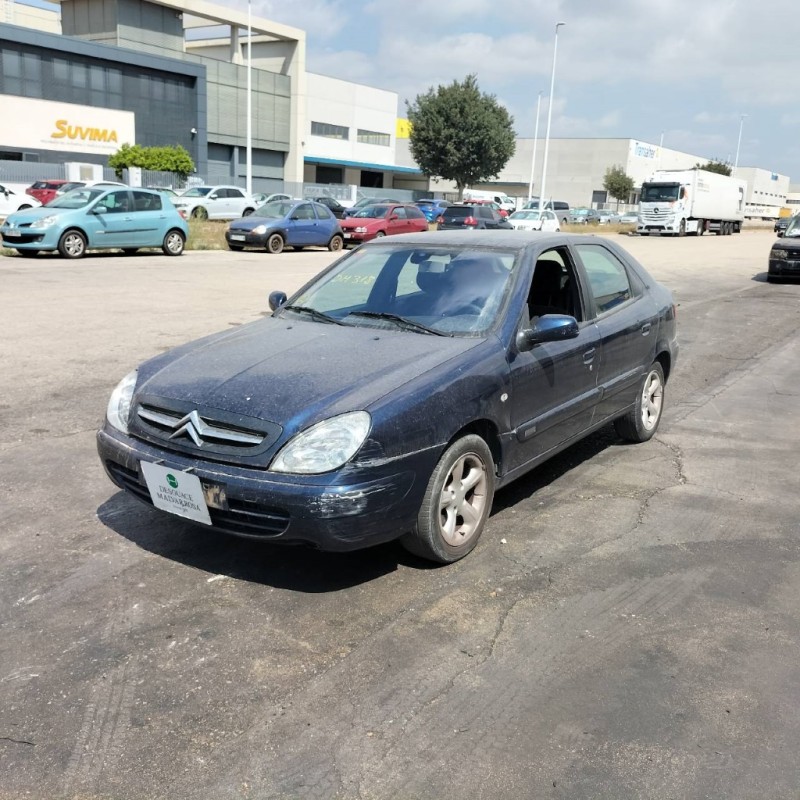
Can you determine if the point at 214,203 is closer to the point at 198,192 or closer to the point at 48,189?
the point at 198,192

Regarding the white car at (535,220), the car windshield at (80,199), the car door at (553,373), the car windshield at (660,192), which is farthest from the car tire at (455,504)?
the car windshield at (660,192)

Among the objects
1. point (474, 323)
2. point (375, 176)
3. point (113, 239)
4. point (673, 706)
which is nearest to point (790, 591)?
point (673, 706)

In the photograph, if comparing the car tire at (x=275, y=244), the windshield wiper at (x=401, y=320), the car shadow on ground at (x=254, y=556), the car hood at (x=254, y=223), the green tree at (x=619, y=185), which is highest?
the green tree at (x=619, y=185)

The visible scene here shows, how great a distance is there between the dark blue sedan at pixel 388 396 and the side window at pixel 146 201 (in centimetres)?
1481

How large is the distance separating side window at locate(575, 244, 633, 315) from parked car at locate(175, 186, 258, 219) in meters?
28.3

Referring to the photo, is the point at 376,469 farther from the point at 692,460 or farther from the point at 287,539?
the point at 692,460

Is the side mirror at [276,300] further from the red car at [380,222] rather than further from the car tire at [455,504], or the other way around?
the red car at [380,222]

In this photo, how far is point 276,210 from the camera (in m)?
23.7

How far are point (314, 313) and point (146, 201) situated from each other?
51.6 feet

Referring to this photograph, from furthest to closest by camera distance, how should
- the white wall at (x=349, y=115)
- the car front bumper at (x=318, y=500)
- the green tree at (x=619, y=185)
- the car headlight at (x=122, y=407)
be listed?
the green tree at (x=619, y=185)
the white wall at (x=349, y=115)
the car headlight at (x=122, y=407)
the car front bumper at (x=318, y=500)

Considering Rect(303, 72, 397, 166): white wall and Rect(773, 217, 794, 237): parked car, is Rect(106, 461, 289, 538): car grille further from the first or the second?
Rect(303, 72, 397, 166): white wall

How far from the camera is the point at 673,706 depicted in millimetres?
2949

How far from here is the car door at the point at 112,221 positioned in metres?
18.1

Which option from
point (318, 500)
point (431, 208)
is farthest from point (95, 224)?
point (431, 208)
